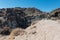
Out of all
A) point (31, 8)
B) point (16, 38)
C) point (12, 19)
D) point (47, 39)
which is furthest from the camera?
point (31, 8)

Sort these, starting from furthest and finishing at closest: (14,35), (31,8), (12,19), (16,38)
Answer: (31,8)
(12,19)
(14,35)
(16,38)

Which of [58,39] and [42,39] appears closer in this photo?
[58,39]

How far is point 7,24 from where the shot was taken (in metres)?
72.6

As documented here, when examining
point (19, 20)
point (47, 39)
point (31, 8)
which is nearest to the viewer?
point (47, 39)

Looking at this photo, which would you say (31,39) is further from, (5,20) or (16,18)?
(16,18)

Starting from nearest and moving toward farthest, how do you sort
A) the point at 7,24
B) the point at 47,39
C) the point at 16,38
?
Answer: the point at 47,39
the point at 16,38
the point at 7,24

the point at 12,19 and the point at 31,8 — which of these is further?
the point at 31,8

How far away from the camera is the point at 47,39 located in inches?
310

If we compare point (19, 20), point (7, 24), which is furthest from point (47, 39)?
point (19, 20)

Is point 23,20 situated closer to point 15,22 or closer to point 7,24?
point 15,22

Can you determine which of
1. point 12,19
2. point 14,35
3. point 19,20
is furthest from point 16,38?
point 19,20

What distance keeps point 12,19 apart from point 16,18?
207 inches

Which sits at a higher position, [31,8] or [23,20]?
[31,8]

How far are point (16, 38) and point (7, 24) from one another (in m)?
63.3
